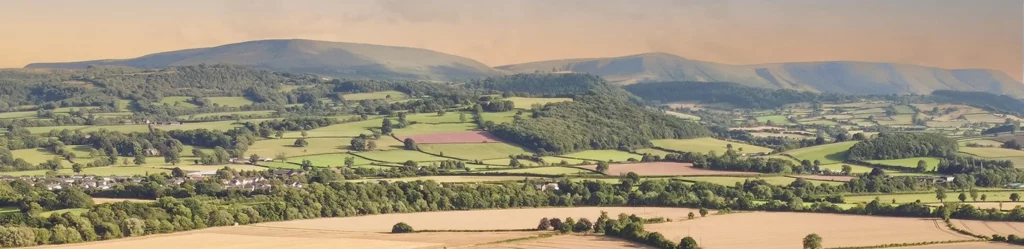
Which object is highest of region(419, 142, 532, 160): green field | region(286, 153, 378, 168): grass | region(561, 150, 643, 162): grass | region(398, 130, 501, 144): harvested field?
region(398, 130, 501, 144): harvested field

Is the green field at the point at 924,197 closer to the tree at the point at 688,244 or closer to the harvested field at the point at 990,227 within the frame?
the harvested field at the point at 990,227

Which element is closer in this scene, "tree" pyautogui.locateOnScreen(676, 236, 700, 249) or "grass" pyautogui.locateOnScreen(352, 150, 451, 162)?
"tree" pyautogui.locateOnScreen(676, 236, 700, 249)

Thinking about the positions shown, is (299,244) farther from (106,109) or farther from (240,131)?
(106,109)

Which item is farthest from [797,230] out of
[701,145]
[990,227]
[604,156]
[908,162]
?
[701,145]

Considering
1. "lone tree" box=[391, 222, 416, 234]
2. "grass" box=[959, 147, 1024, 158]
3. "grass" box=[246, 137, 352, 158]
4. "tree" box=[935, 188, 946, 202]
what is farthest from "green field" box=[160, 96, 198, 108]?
"tree" box=[935, 188, 946, 202]

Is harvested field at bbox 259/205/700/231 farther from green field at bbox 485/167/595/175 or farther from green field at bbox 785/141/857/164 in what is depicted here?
green field at bbox 785/141/857/164

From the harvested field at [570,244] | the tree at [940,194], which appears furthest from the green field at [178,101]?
the harvested field at [570,244]
